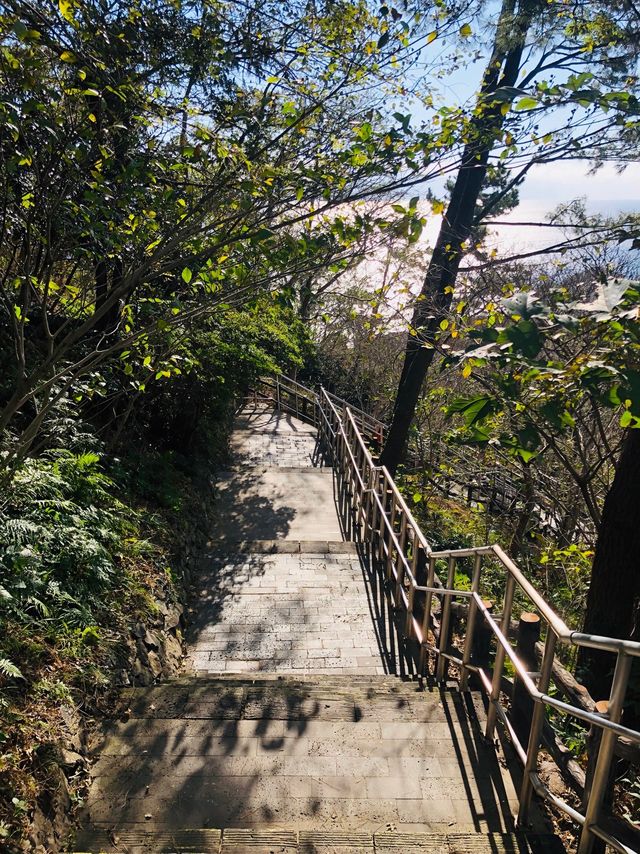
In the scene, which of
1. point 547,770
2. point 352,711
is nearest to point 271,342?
point 352,711

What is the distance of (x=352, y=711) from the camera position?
3.35 metres

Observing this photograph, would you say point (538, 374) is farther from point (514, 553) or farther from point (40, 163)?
point (514, 553)

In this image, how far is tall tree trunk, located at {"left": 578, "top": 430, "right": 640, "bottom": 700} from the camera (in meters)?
3.89

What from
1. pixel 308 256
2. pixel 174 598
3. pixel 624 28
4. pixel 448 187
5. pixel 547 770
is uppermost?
pixel 448 187

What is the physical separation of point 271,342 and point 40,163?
703 cm

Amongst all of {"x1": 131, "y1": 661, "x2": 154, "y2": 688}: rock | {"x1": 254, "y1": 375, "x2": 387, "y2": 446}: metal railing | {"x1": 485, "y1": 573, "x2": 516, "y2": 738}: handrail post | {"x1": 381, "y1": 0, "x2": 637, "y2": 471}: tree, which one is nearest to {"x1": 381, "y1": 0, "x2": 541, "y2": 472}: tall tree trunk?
{"x1": 381, "y1": 0, "x2": 637, "y2": 471}: tree

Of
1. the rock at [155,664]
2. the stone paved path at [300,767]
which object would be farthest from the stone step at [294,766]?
the rock at [155,664]

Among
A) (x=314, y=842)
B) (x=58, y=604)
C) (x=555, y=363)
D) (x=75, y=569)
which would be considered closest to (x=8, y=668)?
(x=58, y=604)

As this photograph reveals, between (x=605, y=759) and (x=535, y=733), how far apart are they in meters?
0.48

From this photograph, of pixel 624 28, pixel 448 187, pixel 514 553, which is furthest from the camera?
pixel 448 187

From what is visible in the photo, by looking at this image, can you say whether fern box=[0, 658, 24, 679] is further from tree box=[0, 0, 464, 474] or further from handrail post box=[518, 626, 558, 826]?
handrail post box=[518, 626, 558, 826]

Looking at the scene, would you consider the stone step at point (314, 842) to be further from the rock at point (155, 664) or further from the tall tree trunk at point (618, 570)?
the tall tree trunk at point (618, 570)

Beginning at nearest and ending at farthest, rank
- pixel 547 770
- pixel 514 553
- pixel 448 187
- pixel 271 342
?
pixel 547 770 < pixel 514 553 < pixel 271 342 < pixel 448 187

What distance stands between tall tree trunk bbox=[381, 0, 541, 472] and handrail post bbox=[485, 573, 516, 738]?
315cm
